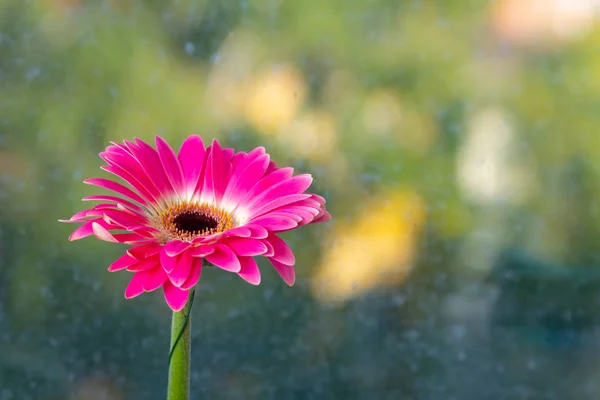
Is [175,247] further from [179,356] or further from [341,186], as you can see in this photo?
[341,186]

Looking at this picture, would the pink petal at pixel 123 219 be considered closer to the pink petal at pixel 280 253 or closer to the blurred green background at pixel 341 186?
the pink petal at pixel 280 253

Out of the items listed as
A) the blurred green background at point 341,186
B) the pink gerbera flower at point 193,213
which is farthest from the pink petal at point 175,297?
the blurred green background at point 341,186

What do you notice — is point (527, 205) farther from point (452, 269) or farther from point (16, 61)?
point (16, 61)

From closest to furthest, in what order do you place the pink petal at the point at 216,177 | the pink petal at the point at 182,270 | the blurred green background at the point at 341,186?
the pink petal at the point at 182,270 < the pink petal at the point at 216,177 < the blurred green background at the point at 341,186

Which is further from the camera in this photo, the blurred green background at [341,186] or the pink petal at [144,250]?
the blurred green background at [341,186]

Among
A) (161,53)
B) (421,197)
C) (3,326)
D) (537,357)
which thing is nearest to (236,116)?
(161,53)

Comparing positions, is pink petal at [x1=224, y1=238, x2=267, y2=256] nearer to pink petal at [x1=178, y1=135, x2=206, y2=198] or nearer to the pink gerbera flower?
the pink gerbera flower
